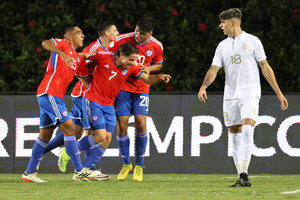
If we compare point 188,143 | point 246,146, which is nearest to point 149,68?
point 246,146

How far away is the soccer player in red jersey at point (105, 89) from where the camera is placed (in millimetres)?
8625

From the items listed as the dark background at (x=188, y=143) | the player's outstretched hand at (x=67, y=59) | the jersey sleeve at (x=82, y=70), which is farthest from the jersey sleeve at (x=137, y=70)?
the dark background at (x=188, y=143)

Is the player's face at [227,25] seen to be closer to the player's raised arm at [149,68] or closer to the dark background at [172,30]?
the player's raised arm at [149,68]

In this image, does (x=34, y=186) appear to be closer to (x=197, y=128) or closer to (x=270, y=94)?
(x=197, y=128)

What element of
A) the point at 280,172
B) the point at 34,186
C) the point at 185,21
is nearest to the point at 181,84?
the point at 185,21

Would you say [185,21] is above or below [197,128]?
above

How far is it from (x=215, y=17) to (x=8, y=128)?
4556 mm

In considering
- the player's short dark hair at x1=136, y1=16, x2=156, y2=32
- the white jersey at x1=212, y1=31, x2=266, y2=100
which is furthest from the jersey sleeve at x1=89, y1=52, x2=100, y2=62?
the white jersey at x1=212, y1=31, x2=266, y2=100

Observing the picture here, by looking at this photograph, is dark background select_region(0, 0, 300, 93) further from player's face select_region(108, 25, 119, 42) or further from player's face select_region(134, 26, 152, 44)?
player's face select_region(134, 26, 152, 44)

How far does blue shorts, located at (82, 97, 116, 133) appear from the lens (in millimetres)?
8617

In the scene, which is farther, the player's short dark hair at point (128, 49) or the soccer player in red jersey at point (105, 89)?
the soccer player in red jersey at point (105, 89)

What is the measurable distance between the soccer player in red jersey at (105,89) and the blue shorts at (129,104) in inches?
10.4

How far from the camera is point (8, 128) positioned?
432 inches

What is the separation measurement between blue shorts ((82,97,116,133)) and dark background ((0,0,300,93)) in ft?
13.2
